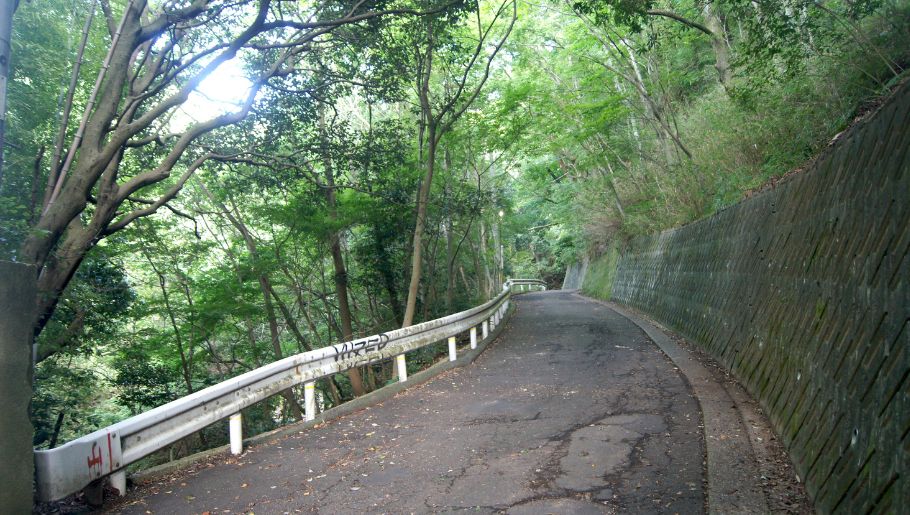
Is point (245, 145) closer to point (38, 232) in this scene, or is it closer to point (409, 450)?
point (38, 232)

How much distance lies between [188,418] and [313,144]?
6.96 meters

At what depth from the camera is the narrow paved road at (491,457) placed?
455cm

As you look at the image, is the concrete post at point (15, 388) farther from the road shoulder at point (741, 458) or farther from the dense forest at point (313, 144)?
the road shoulder at point (741, 458)

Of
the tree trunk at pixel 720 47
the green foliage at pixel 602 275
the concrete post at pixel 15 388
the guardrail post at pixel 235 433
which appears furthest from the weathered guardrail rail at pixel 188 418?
the green foliage at pixel 602 275

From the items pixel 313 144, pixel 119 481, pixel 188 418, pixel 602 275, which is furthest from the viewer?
pixel 602 275

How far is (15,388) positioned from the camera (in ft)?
12.7

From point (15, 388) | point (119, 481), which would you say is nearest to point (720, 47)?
point (119, 481)

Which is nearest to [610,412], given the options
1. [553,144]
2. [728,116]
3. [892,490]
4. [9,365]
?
[892,490]

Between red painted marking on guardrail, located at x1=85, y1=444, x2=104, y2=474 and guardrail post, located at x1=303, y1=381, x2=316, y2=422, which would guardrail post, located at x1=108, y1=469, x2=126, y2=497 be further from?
guardrail post, located at x1=303, y1=381, x2=316, y2=422

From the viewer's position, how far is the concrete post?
3.77 metres

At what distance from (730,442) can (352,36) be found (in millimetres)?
9126

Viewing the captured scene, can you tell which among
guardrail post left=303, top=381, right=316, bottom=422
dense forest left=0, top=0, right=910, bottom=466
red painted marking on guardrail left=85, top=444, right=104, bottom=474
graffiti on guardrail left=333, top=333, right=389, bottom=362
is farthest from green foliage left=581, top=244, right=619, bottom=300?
red painted marking on guardrail left=85, top=444, right=104, bottom=474

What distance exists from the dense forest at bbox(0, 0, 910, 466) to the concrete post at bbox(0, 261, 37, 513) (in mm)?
2693

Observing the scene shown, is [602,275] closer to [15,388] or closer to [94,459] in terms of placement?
[94,459]
